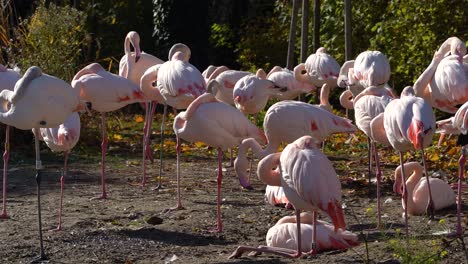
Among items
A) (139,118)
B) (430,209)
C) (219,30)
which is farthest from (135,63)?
(219,30)

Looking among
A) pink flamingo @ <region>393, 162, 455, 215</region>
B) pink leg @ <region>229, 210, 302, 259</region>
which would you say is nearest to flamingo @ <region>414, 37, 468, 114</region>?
pink flamingo @ <region>393, 162, 455, 215</region>

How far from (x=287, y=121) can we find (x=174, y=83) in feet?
5.70

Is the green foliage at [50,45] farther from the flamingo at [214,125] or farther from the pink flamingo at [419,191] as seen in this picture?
the pink flamingo at [419,191]

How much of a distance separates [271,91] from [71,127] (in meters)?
2.46

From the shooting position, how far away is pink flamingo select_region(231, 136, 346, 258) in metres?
5.83

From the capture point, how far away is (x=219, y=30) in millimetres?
18000

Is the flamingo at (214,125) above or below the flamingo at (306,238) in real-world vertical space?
above

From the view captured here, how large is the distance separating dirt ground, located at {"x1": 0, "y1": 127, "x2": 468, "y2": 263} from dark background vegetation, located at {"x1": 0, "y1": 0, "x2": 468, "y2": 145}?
204cm

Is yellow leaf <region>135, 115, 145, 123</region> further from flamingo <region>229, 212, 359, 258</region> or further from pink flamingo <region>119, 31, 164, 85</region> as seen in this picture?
flamingo <region>229, 212, 359, 258</region>

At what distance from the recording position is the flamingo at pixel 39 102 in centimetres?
647

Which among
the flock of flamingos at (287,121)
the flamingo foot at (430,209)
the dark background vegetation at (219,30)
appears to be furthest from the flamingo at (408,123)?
the dark background vegetation at (219,30)

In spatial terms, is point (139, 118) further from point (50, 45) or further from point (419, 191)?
point (419, 191)

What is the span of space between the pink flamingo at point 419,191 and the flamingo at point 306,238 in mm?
1231

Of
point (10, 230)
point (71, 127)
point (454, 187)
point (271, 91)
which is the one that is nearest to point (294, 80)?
point (271, 91)
